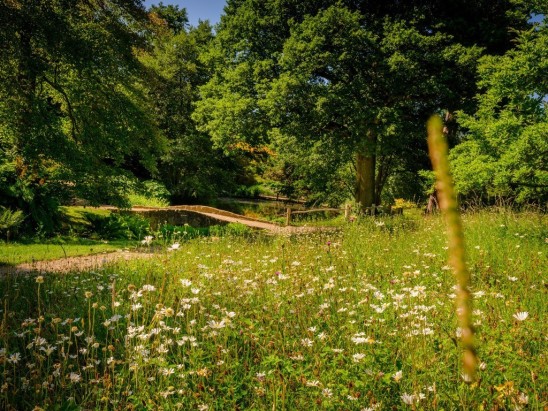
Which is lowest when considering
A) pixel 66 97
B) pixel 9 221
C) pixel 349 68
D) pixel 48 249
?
pixel 48 249

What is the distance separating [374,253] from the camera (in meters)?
7.06

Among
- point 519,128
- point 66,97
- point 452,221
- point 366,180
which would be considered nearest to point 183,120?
point 366,180

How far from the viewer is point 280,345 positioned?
3375 mm

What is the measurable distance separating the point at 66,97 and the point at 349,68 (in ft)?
31.9

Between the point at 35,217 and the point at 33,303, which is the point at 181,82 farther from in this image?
the point at 33,303

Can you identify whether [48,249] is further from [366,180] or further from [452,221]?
[366,180]

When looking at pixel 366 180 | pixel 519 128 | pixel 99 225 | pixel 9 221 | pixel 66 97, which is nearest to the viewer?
pixel 519 128

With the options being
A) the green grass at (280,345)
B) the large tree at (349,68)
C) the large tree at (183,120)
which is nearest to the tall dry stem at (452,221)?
the green grass at (280,345)

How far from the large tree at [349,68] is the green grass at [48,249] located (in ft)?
23.1

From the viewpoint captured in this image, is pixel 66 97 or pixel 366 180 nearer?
pixel 66 97

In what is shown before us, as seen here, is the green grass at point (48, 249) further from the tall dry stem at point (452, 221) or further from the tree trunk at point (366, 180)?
the tree trunk at point (366, 180)

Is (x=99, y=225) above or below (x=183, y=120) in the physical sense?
below

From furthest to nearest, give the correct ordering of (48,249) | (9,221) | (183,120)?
(183,120) → (9,221) → (48,249)

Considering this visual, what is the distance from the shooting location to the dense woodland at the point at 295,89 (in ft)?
29.1
